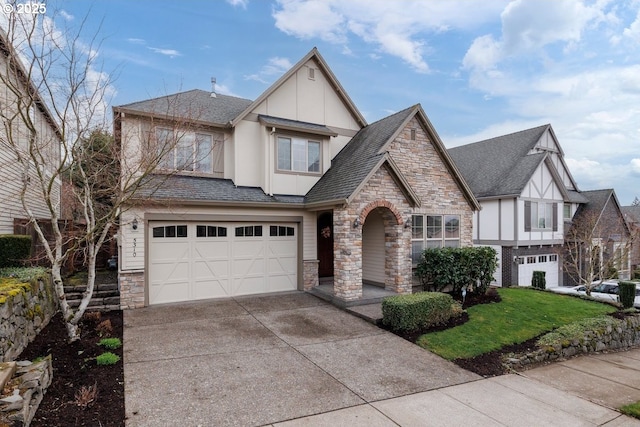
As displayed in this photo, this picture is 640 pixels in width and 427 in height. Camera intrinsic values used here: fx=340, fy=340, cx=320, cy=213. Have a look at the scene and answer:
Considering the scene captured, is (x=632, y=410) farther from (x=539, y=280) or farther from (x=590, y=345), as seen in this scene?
(x=539, y=280)

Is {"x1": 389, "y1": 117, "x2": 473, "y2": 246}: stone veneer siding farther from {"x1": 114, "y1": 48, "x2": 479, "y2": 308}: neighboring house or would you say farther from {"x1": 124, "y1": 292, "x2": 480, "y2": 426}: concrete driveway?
{"x1": 124, "y1": 292, "x2": 480, "y2": 426}: concrete driveway

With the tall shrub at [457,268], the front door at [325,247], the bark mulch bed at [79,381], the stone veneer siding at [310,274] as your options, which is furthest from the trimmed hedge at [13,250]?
the tall shrub at [457,268]

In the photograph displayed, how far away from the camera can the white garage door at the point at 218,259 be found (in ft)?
33.7

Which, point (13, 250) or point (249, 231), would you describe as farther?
point (249, 231)

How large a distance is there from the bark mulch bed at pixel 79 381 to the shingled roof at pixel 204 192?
3795 millimetres

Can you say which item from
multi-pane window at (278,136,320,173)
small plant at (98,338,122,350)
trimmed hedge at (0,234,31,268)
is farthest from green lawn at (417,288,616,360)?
trimmed hedge at (0,234,31,268)

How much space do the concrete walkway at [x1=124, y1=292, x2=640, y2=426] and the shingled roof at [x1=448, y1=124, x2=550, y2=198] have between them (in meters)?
13.0

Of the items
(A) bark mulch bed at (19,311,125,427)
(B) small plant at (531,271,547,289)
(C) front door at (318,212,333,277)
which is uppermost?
(C) front door at (318,212,333,277)

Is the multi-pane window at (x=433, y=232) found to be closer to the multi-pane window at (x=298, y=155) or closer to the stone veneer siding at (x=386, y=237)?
the stone veneer siding at (x=386, y=237)

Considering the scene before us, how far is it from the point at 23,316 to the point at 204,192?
5.47 meters

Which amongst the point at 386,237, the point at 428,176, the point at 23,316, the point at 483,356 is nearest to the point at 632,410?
the point at 483,356

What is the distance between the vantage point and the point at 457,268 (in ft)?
36.5

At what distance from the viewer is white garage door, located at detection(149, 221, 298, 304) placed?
10.3 meters

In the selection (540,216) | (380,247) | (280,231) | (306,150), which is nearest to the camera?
(280,231)
